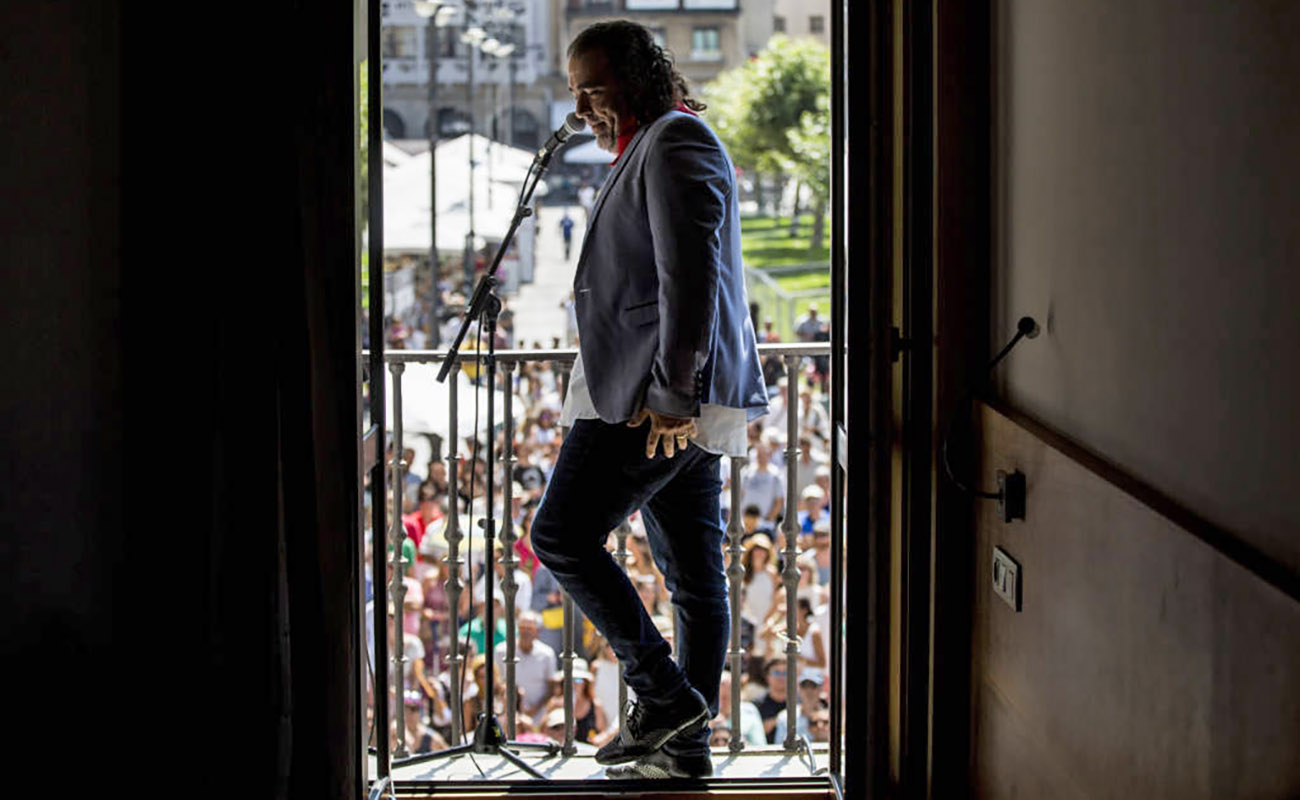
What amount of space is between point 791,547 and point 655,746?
0.71 m

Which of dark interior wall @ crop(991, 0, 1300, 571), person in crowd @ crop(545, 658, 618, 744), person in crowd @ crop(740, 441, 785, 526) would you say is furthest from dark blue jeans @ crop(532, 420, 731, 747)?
person in crowd @ crop(740, 441, 785, 526)

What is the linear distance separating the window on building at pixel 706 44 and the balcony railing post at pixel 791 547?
93.0ft

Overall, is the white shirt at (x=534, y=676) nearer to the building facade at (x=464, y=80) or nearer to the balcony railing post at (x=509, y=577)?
the balcony railing post at (x=509, y=577)

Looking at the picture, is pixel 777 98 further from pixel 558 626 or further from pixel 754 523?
pixel 558 626

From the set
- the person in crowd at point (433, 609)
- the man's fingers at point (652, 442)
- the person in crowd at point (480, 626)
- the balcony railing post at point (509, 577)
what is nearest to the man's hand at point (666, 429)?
the man's fingers at point (652, 442)

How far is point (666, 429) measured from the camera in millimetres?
2549

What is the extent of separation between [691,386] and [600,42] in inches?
25.6

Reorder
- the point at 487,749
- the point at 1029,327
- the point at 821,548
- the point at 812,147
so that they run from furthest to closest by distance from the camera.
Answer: the point at 812,147
the point at 821,548
the point at 487,749
the point at 1029,327

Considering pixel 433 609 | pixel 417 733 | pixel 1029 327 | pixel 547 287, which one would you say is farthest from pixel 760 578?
pixel 547 287

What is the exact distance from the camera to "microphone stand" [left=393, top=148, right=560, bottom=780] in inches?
110

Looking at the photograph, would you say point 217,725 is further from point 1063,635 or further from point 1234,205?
point 1234,205

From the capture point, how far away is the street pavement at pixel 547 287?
22219 mm

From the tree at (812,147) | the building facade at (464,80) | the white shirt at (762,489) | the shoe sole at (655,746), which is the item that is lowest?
the shoe sole at (655,746)

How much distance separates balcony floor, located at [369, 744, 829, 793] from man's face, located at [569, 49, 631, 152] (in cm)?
126
